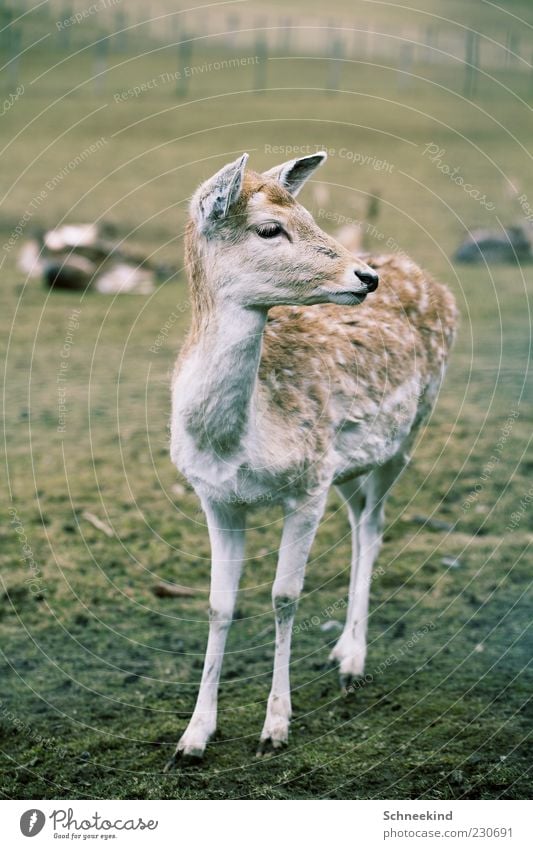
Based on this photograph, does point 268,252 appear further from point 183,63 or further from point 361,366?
point 183,63

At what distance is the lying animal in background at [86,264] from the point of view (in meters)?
15.0

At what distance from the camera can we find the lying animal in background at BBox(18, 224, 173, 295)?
590 inches

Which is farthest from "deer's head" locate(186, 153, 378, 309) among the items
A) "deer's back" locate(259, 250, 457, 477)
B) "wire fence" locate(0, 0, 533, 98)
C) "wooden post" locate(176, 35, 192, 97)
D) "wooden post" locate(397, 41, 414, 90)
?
"wooden post" locate(397, 41, 414, 90)

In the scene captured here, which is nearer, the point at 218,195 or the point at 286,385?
the point at 218,195

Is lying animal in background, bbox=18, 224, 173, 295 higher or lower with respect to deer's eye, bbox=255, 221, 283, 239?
higher

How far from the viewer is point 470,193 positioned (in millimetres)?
19297

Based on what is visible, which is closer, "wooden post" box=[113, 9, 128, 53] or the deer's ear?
the deer's ear

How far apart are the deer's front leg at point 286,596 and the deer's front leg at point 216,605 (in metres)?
0.24

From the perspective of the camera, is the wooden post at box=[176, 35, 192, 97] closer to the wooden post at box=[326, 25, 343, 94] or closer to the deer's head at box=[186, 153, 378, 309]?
the wooden post at box=[326, 25, 343, 94]

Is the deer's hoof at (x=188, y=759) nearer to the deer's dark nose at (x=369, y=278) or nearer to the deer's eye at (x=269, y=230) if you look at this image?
the deer's dark nose at (x=369, y=278)

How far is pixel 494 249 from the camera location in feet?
54.4

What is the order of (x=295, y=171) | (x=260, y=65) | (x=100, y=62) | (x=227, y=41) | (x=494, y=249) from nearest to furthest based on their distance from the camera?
(x=295, y=171)
(x=494, y=249)
(x=100, y=62)
(x=260, y=65)
(x=227, y=41)

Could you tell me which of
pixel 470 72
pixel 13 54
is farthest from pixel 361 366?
pixel 13 54

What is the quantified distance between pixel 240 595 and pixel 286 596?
78.8 inches
